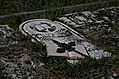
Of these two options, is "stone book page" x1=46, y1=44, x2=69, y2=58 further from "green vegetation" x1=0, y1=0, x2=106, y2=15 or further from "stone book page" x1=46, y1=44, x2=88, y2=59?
"green vegetation" x1=0, y1=0, x2=106, y2=15

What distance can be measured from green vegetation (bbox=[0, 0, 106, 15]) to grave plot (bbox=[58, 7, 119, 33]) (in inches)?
34.1

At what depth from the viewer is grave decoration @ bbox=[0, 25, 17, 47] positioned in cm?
394

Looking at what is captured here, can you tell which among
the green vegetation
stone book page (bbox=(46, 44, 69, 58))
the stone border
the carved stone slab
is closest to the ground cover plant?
stone book page (bbox=(46, 44, 69, 58))

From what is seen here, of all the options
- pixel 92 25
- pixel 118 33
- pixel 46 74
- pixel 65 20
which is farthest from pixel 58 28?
pixel 46 74

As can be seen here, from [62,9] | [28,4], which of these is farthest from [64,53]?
[28,4]

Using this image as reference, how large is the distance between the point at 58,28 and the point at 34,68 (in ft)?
5.29

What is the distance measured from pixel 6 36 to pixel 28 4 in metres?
2.21

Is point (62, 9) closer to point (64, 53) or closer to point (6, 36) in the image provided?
point (6, 36)

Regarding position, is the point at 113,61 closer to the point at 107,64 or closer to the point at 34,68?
the point at 107,64

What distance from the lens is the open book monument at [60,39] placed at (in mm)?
3713

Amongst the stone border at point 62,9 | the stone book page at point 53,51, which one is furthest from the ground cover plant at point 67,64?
the stone border at point 62,9

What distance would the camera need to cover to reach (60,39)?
4.18 meters

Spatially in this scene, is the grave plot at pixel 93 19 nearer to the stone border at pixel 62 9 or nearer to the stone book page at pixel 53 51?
the stone border at pixel 62 9

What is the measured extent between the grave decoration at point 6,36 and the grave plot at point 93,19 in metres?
1.37
